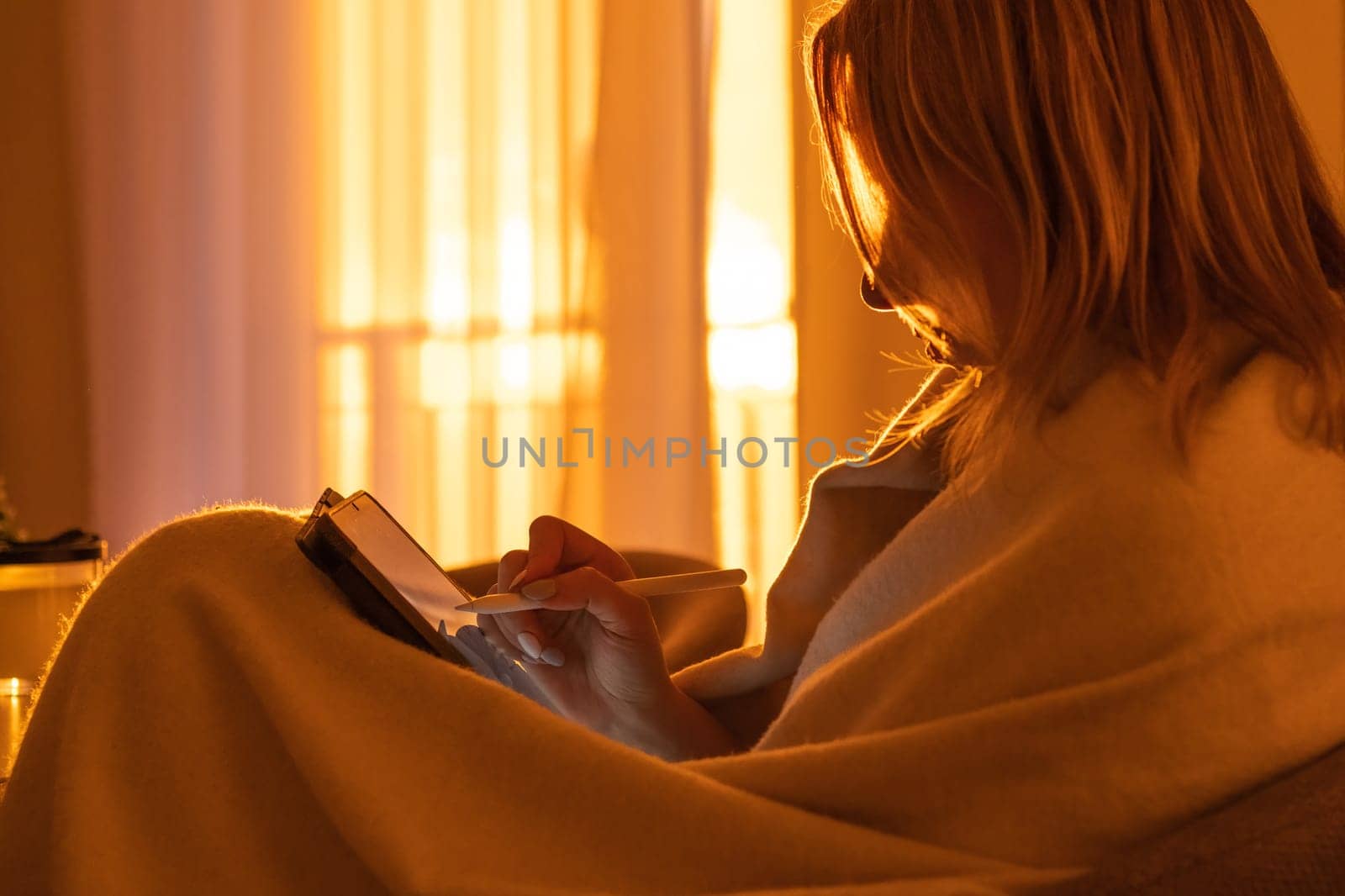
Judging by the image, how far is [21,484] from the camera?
2.99 metres

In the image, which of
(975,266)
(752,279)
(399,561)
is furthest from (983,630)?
(752,279)

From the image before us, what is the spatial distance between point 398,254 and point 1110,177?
236 centimetres

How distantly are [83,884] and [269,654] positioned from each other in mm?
119

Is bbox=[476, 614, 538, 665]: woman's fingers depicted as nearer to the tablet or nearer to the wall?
the tablet

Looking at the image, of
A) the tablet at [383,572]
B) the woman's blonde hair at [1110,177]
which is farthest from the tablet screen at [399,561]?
the woman's blonde hair at [1110,177]

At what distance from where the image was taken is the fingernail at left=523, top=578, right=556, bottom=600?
2.50 feet

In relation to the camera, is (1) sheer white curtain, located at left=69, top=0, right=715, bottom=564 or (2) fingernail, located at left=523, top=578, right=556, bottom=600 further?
(1) sheer white curtain, located at left=69, top=0, right=715, bottom=564

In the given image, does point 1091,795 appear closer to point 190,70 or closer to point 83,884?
point 83,884

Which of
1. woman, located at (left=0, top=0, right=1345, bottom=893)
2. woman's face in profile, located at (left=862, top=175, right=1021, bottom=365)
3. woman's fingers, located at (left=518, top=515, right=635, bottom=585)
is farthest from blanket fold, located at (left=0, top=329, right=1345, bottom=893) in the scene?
woman's fingers, located at (left=518, top=515, right=635, bottom=585)

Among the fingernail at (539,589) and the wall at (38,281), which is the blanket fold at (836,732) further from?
the wall at (38,281)

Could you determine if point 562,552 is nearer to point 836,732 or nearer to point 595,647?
point 595,647

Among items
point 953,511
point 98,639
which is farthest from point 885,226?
point 98,639

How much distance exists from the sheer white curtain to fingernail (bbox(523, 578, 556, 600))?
5.96 ft

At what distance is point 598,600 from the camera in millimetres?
810
